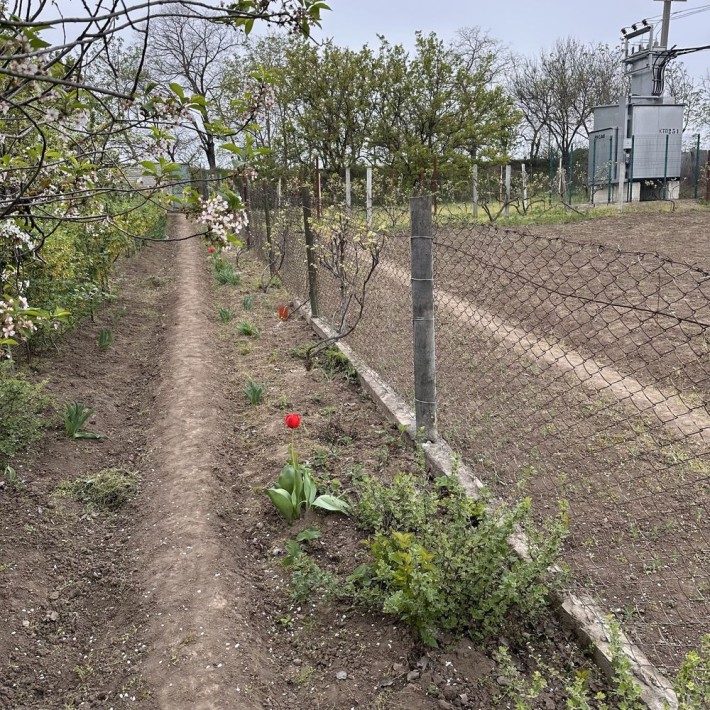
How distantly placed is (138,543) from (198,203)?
1.70 m

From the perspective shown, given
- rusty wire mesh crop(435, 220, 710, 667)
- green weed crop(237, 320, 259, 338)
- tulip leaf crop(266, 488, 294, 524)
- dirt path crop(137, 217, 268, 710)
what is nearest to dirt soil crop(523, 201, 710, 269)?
rusty wire mesh crop(435, 220, 710, 667)

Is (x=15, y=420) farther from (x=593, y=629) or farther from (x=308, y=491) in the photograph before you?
(x=593, y=629)

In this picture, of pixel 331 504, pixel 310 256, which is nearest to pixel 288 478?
pixel 331 504

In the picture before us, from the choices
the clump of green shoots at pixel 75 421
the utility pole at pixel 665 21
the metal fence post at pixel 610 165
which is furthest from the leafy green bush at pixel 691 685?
the utility pole at pixel 665 21

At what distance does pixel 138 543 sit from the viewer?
122 inches

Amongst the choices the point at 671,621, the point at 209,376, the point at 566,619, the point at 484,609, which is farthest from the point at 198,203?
the point at 209,376

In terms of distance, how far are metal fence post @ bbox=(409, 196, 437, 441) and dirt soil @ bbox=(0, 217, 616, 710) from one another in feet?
0.92

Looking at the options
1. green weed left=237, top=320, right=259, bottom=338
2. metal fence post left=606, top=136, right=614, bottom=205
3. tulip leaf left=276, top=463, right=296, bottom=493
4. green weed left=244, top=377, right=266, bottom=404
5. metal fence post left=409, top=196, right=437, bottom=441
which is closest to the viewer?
tulip leaf left=276, top=463, right=296, bottom=493

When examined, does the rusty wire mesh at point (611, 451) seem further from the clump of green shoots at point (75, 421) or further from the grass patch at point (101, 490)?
the clump of green shoots at point (75, 421)

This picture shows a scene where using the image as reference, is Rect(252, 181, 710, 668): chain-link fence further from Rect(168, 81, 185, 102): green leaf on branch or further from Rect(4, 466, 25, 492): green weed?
Rect(4, 466, 25, 492): green weed

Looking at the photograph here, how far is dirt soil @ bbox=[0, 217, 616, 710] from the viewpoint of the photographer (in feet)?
6.95

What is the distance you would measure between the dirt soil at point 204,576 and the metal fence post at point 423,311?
0.28m

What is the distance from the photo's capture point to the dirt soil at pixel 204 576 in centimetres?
212

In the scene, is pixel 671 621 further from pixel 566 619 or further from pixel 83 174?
pixel 83 174
